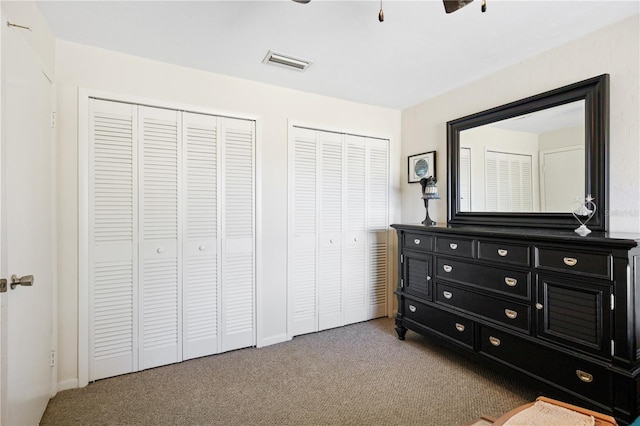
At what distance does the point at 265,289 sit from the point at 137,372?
1184mm

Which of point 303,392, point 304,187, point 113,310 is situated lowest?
point 303,392

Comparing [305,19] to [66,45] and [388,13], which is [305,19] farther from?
[66,45]

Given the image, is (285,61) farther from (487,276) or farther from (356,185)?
(487,276)

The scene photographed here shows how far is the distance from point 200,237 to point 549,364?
2683 mm

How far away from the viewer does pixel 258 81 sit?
2.98 m

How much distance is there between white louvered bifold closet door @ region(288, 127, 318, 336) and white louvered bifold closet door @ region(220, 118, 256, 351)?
397 millimetres

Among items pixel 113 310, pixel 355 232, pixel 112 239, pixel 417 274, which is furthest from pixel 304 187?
pixel 113 310

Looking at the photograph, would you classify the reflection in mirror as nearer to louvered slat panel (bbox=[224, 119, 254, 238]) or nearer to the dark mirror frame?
the dark mirror frame

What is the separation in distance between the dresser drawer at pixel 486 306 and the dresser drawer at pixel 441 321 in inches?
3.8

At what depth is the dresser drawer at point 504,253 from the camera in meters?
2.12

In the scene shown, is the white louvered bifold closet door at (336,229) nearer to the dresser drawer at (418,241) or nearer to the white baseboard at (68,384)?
the dresser drawer at (418,241)

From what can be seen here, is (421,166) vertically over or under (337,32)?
under

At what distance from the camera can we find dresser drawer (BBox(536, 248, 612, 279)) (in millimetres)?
1741

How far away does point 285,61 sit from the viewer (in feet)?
8.43
